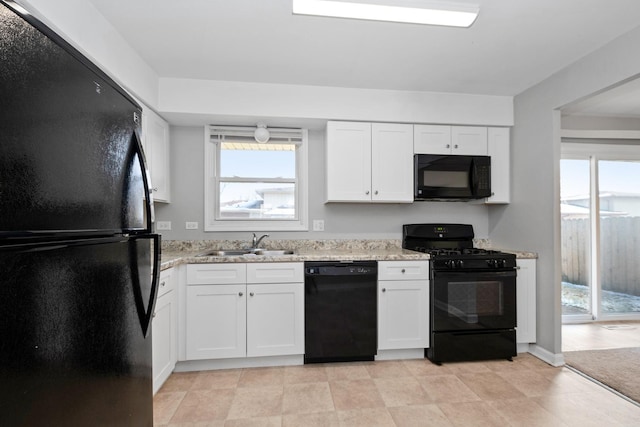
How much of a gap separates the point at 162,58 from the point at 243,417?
2.61m

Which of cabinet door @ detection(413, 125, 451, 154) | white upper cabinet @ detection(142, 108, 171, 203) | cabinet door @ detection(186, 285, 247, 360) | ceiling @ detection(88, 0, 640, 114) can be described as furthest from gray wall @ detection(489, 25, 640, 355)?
white upper cabinet @ detection(142, 108, 171, 203)

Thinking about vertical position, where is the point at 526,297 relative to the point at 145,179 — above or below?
below

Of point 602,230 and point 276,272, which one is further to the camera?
point 602,230

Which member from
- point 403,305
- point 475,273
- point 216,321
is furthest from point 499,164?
point 216,321

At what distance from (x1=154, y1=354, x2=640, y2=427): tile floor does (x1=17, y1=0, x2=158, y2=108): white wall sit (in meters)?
2.19

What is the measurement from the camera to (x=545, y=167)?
2.57 m

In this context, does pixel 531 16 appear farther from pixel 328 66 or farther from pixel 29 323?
pixel 29 323

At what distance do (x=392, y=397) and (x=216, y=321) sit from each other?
1.43 meters

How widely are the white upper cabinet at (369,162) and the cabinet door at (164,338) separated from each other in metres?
1.60

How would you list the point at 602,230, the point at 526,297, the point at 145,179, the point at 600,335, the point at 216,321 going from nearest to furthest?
the point at 145,179 → the point at 216,321 → the point at 526,297 → the point at 600,335 → the point at 602,230

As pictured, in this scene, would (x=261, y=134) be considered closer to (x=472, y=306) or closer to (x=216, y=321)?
(x=216, y=321)

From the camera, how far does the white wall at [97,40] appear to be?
4.62 ft

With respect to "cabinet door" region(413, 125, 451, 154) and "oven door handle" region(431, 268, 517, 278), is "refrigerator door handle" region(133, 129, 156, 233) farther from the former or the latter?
"cabinet door" region(413, 125, 451, 154)

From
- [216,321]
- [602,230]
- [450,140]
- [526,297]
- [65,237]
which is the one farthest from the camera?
[602,230]
